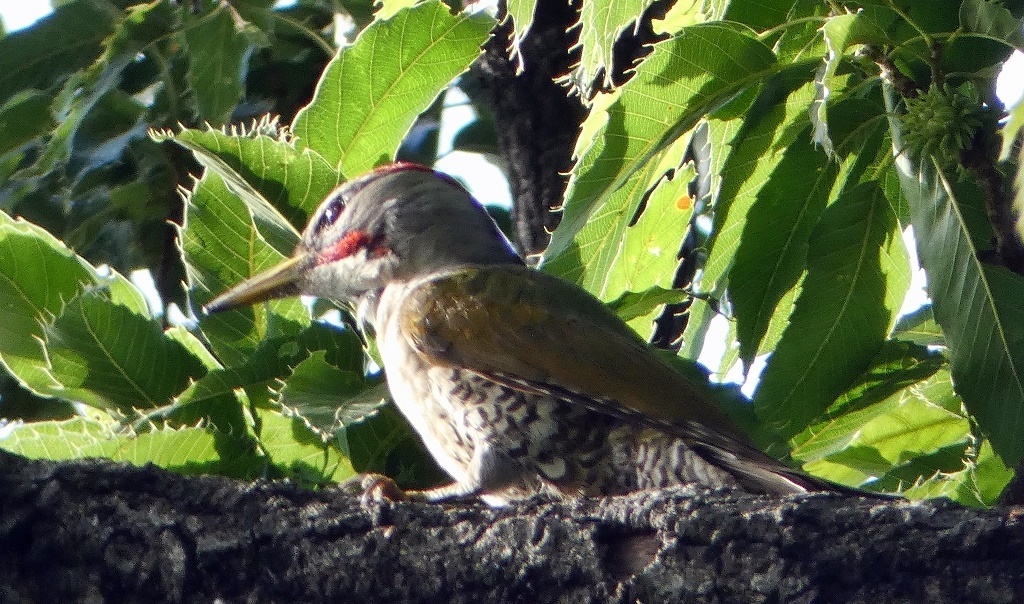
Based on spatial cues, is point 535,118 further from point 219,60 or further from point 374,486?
point 374,486

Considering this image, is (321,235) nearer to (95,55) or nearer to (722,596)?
(95,55)

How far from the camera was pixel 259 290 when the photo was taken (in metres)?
3.46

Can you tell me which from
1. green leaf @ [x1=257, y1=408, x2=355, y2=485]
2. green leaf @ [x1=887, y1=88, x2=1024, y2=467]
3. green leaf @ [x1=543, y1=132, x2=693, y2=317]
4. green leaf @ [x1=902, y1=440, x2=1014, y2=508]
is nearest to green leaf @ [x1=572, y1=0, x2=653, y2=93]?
green leaf @ [x1=543, y1=132, x2=693, y2=317]

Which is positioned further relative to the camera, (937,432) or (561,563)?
(937,432)

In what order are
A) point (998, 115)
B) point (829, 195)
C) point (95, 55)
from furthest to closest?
1. point (95, 55)
2. point (829, 195)
3. point (998, 115)

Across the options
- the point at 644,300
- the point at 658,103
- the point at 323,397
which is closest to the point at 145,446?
the point at 323,397

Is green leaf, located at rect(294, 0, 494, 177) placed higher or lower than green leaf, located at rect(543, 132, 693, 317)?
higher

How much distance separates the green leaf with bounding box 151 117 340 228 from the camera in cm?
331

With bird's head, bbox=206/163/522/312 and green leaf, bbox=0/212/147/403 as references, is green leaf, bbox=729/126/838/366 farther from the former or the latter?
green leaf, bbox=0/212/147/403

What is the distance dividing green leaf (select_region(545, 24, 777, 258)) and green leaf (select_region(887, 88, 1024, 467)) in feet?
1.34

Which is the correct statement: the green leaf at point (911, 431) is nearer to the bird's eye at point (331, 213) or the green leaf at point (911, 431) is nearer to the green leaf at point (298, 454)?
the green leaf at point (298, 454)

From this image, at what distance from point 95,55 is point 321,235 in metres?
1.40

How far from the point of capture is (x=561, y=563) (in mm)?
2281

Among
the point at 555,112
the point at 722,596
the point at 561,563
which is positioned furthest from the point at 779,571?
the point at 555,112
